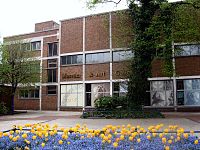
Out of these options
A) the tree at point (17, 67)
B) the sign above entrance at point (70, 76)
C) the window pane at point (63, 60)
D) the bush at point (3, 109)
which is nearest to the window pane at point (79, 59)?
the sign above entrance at point (70, 76)

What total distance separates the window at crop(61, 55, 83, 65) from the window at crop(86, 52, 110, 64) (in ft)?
3.36

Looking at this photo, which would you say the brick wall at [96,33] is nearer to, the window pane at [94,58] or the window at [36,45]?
the window pane at [94,58]

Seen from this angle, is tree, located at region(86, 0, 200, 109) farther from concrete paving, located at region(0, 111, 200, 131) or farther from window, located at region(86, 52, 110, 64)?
window, located at region(86, 52, 110, 64)

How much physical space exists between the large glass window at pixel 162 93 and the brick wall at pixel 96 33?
691cm

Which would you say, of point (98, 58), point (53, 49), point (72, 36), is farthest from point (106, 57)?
point (53, 49)

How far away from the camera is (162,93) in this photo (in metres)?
28.0

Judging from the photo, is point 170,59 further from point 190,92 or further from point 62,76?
point 62,76

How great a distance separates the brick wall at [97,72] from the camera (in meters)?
30.5

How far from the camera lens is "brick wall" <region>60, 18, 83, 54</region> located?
32.5 metres

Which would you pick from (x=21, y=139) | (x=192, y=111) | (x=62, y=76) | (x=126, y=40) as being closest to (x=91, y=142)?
(x=21, y=139)

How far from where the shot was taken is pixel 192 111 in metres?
26.8

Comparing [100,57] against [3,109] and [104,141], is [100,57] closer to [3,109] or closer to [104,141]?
[3,109]

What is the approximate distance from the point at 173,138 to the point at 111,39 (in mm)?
25354

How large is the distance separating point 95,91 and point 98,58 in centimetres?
369
